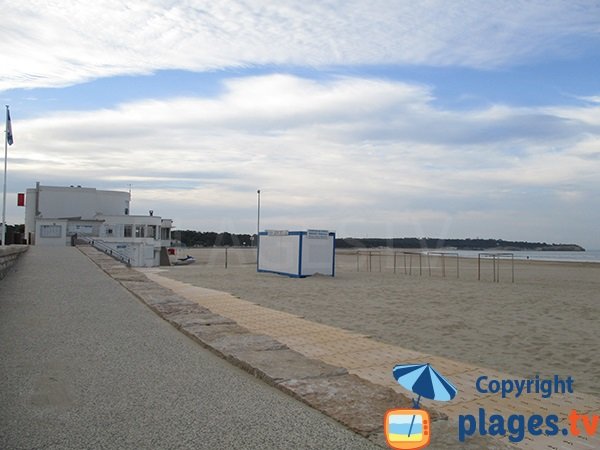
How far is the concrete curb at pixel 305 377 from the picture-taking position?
4.73m

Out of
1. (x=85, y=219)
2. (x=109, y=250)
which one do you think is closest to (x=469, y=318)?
(x=109, y=250)

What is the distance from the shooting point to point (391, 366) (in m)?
7.64

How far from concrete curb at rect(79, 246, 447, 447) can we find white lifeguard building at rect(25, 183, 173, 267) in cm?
4579

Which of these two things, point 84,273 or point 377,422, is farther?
point 84,273

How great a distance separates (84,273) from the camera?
64.4 ft

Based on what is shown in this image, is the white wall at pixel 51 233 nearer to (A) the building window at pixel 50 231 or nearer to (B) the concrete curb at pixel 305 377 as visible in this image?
(A) the building window at pixel 50 231

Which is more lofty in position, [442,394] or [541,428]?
[442,394]

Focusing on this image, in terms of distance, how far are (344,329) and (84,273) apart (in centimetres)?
1194

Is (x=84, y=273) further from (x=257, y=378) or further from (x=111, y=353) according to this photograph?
(x=257, y=378)

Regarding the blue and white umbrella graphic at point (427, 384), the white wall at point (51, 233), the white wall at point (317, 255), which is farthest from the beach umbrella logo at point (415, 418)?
the white wall at point (51, 233)

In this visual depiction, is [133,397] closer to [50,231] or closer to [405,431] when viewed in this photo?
[405,431]

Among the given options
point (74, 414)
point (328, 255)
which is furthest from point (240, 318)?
point (328, 255)

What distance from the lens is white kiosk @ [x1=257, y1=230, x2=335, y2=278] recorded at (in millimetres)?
26938

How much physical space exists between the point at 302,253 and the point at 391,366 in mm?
19270
